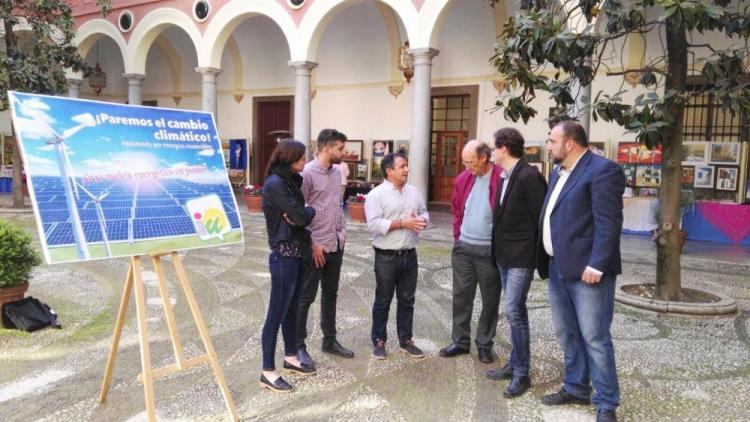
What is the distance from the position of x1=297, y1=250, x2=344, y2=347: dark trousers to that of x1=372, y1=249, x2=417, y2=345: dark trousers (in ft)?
0.99

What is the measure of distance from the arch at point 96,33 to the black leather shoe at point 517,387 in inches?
606

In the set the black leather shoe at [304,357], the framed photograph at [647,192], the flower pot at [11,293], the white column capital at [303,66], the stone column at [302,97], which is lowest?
the black leather shoe at [304,357]

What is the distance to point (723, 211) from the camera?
10258 millimetres

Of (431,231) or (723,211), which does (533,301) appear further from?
(723,211)

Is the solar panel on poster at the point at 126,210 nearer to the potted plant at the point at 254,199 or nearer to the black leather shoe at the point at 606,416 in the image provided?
the black leather shoe at the point at 606,416

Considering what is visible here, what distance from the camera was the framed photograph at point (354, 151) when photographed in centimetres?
1569

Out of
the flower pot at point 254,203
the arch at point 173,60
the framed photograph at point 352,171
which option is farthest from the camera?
the arch at point 173,60

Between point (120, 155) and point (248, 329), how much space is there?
2.23m

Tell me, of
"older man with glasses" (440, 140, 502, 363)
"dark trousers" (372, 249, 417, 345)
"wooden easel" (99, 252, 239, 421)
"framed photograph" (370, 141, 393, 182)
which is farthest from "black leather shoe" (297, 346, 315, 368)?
"framed photograph" (370, 141, 393, 182)

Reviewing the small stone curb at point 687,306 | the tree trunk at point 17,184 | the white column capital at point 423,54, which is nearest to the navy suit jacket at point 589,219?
the small stone curb at point 687,306

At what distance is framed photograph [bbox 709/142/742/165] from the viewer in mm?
11023

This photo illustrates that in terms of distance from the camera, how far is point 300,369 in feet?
12.5

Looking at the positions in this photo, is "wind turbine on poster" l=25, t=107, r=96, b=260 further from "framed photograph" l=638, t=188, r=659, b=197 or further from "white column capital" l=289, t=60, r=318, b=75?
"framed photograph" l=638, t=188, r=659, b=197

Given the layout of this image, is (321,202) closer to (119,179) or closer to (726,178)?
(119,179)
